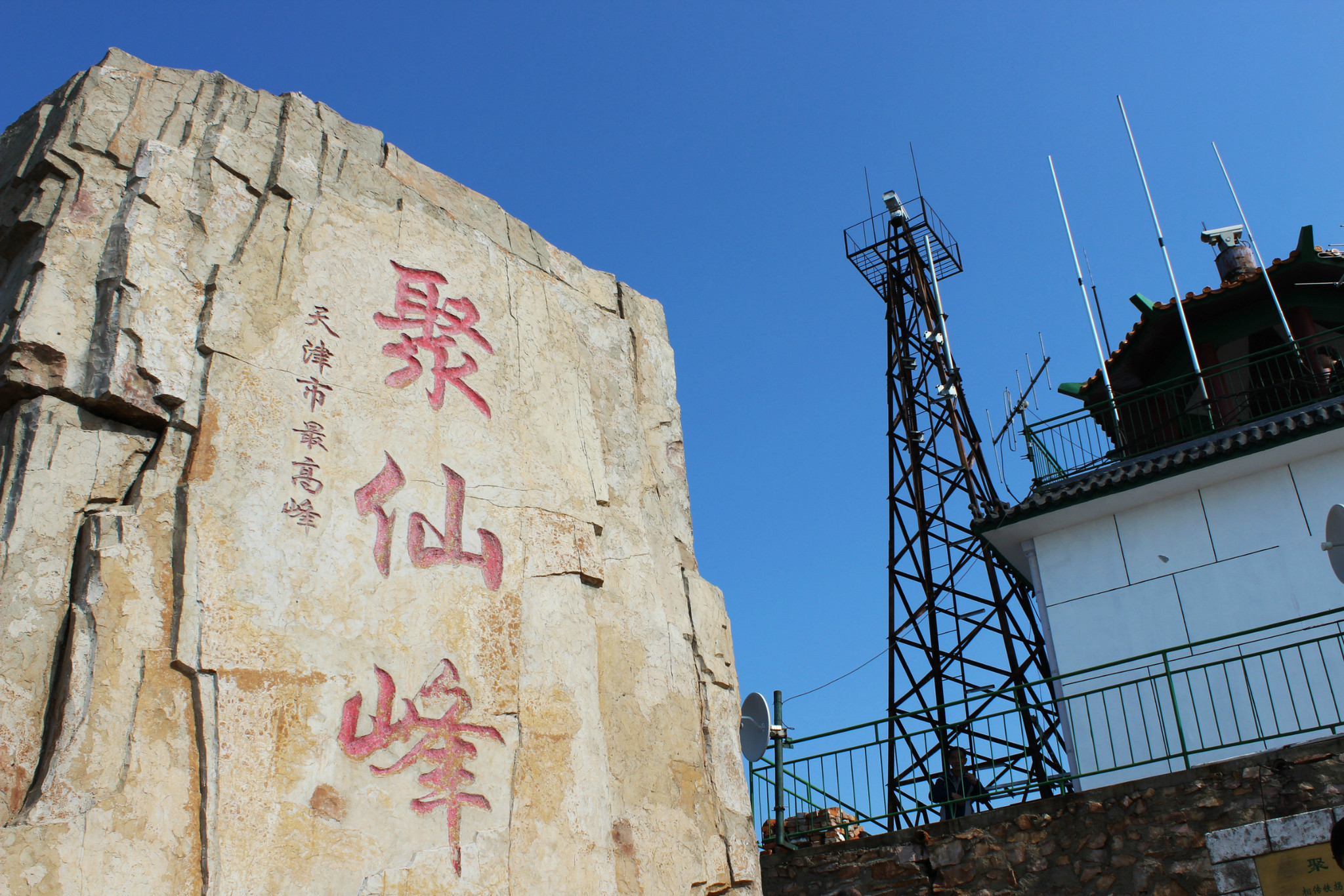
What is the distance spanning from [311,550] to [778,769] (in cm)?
584

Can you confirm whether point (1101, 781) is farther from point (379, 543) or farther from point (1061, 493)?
point (379, 543)

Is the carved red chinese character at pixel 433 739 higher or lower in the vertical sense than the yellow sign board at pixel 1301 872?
higher

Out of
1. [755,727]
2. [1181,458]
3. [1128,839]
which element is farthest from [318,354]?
[1181,458]

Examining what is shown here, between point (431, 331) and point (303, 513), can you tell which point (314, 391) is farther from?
point (431, 331)

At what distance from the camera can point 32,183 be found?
14.6 ft

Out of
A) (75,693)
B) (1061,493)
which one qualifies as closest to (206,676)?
(75,693)

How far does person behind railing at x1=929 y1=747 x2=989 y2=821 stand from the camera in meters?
8.32

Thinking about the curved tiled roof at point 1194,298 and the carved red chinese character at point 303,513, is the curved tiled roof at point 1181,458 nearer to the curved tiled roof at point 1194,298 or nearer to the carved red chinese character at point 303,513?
the curved tiled roof at point 1194,298

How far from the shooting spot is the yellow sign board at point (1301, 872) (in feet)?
21.7

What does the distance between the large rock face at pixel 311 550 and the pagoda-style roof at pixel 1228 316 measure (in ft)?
31.5

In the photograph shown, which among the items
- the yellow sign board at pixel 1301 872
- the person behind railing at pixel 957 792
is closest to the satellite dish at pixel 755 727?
the person behind railing at pixel 957 792

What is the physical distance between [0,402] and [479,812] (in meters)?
2.37

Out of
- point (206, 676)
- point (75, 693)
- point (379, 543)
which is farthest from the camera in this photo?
point (379, 543)

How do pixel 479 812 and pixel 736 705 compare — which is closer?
pixel 479 812
